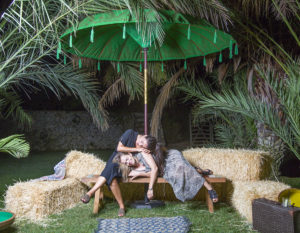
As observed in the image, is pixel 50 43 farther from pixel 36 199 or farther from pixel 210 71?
pixel 36 199

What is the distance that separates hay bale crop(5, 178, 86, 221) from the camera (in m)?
3.38

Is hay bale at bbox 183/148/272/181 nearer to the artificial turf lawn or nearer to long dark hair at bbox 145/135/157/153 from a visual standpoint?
the artificial turf lawn

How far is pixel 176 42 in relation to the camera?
460cm

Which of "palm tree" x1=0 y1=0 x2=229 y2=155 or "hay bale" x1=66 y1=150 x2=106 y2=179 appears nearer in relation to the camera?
"palm tree" x1=0 y1=0 x2=229 y2=155

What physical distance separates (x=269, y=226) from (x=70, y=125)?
29.5 feet

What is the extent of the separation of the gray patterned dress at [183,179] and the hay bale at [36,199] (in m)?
1.24

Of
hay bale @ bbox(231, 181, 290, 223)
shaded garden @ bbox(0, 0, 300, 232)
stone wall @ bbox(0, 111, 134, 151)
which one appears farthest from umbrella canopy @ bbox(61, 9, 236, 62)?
Answer: stone wall @ bbox(0, 111, 134, 151)

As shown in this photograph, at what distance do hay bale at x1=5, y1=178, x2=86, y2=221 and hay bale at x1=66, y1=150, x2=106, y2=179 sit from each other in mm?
500

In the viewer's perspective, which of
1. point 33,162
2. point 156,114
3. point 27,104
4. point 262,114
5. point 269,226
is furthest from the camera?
point 27,104

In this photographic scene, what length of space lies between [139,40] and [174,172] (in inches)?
67.8

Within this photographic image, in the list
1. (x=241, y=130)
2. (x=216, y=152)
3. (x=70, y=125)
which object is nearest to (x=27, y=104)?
(x=70, y=125)

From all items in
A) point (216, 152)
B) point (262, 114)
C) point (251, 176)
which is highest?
point (262, 114)

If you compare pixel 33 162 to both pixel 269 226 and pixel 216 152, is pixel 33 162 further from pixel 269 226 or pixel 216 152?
pixel 269 226

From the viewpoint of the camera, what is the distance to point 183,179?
3498 mm
